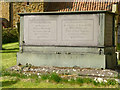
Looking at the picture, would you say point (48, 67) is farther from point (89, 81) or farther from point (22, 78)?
point (89, 81)

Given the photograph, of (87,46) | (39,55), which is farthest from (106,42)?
(39,55)

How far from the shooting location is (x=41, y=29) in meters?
10.6

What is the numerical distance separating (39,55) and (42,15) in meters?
1.67

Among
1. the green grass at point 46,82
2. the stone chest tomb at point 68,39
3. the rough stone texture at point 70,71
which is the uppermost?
the stone chest tomb at point 68,39

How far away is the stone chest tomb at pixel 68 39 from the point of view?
9.99 meters

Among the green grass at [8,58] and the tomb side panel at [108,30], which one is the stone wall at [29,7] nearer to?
the green grass at [8,58]

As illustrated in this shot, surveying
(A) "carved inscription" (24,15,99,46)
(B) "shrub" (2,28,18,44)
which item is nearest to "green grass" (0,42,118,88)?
(A) "carved inscription" (24,15,99,46)

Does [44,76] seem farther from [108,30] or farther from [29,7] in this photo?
[29,7]

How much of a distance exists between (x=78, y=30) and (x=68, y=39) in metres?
0.55

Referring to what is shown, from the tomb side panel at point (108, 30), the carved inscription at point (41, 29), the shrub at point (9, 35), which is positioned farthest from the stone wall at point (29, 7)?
the tomb side panel at point (108, 30)

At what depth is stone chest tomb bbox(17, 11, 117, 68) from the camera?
9992mm

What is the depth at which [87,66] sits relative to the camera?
10.0m

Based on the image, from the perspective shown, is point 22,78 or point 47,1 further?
point 47,1

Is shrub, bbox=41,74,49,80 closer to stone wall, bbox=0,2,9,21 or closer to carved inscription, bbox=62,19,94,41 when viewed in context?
carved inscription, bbox=62,19,94,41
